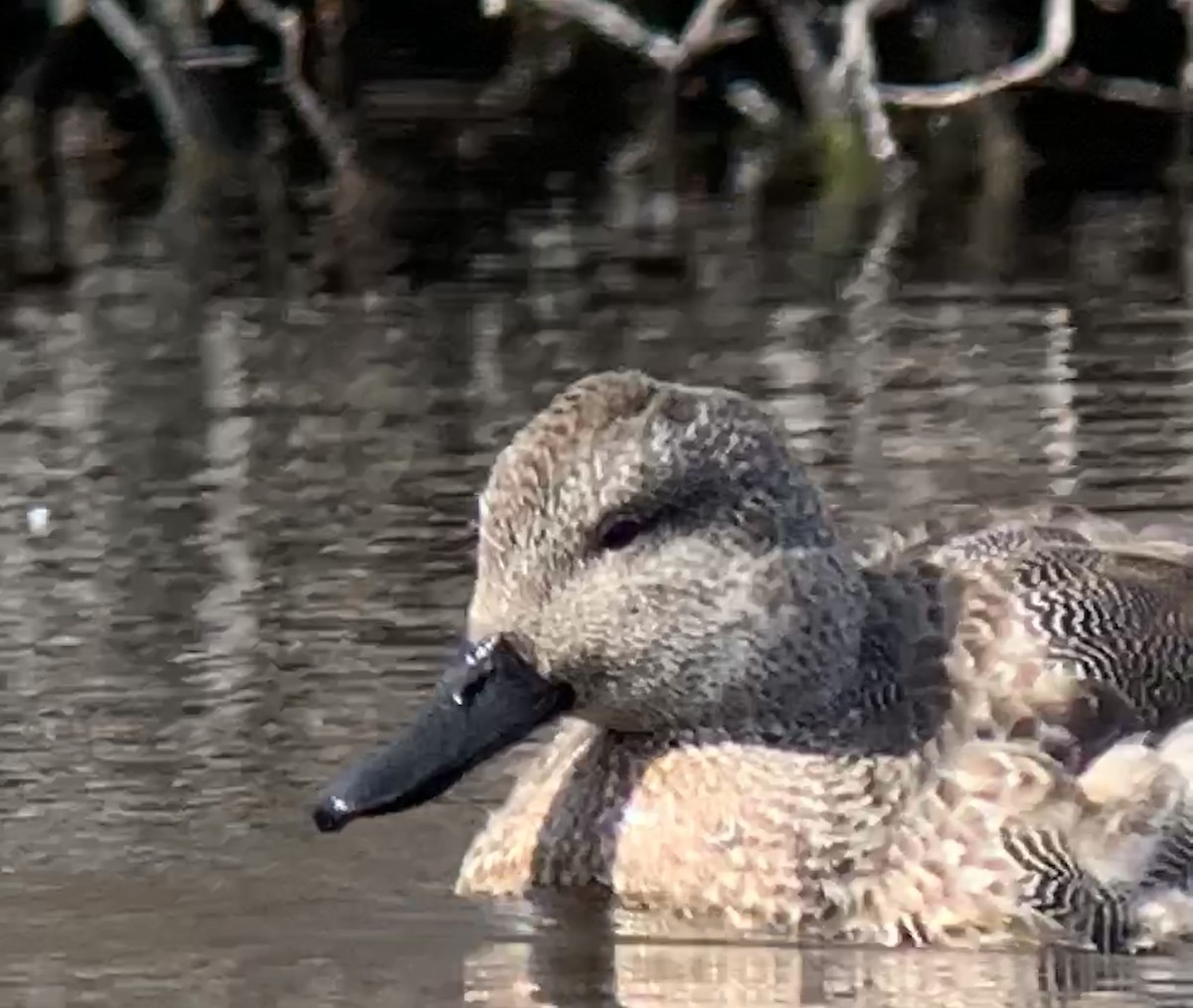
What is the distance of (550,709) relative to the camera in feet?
20.0

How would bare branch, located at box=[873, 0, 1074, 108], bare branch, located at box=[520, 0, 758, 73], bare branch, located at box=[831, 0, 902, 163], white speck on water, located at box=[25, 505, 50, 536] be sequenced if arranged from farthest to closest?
bare branch, located at box=[520, 0, 758, 73]
bare branch, located at box=[831, 0, 902, 163]
bare branch, located at box=[873, 0, 1074, 108]
white speck on water, located at box=[25, 505, 50, 536]

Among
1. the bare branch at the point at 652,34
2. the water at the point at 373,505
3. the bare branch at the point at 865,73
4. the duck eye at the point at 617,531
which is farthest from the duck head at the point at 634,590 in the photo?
the bare branch at the point at 652,34

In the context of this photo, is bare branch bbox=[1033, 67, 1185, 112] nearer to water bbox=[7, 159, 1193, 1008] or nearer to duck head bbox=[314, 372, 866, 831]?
water bbox=[7, 159, 1193, 1008]

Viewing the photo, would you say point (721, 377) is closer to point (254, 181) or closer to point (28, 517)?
point (28, 517)

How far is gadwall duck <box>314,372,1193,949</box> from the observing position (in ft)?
19.7

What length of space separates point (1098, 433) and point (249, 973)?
4341mm

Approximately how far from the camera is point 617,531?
608cm

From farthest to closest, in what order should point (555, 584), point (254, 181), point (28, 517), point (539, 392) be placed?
point (254, 181), point (539, 392), point (28, 517), point (555, 584)

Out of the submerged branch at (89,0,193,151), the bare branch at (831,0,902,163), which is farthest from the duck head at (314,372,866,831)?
the submerged branch at (89,0,193,151)

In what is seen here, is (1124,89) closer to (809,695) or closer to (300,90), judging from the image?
(300,90)

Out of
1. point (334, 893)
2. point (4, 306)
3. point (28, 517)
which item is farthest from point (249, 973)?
point (4, 306)

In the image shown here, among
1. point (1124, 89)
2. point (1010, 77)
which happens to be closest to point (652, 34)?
point (1010, 77)

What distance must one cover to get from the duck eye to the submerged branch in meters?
10.9

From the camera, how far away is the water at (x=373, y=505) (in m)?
6.09
